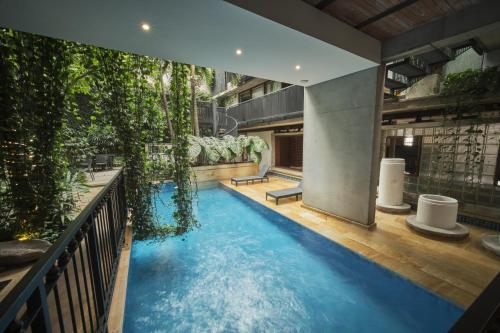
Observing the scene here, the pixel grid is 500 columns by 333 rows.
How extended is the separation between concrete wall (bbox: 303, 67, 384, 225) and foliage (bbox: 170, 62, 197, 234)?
3043 millimetres

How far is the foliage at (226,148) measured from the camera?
333 inches

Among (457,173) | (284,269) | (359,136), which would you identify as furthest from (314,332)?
(457,173)

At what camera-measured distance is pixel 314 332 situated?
2332mm

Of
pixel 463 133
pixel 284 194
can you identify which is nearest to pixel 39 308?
pixel 284 194

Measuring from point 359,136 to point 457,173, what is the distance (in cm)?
290

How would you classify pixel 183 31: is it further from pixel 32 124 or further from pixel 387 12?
pixel 387 12

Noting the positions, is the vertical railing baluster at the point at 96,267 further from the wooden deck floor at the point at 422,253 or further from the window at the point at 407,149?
the window at the point at 407,149

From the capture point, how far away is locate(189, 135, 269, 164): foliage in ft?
27.8

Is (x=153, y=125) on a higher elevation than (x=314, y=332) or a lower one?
higher

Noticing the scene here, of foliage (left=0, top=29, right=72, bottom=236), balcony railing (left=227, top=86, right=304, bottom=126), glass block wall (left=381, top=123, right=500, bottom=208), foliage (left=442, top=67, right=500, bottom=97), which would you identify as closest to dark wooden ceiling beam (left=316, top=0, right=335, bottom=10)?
foliage (left=0, top=29, right=72, bottom=236)

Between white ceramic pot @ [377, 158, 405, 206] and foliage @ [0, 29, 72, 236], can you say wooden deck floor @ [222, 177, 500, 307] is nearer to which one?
white ceramic pot @ [377, 158, 405, 206]

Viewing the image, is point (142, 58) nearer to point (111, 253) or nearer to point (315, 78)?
point (111, 253)

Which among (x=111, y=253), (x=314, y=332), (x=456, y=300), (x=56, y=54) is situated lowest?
(x=314, y=332)

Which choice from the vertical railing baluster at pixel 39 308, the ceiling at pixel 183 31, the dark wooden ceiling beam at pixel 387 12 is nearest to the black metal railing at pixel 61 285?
the vertical railing baluster at pixel 39 308
